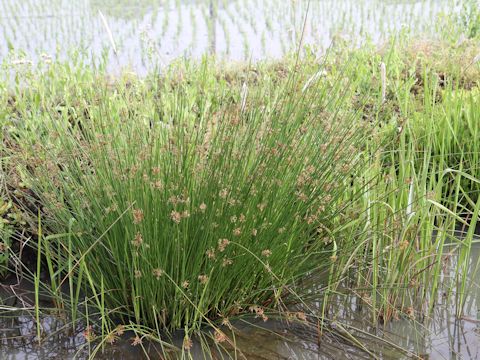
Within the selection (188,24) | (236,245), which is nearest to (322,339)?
(236,245)

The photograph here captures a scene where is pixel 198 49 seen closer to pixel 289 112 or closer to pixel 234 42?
pixel 234 42

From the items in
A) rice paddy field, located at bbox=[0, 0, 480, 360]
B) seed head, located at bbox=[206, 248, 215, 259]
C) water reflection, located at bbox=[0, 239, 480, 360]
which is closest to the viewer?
seed head, located at bbox=[206, 248, 215, 259]

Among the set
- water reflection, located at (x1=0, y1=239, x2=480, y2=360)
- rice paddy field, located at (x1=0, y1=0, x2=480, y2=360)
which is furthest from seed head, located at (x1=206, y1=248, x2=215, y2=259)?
water reflection, located at (x1=0, y1=239, x2=480, y2=360)

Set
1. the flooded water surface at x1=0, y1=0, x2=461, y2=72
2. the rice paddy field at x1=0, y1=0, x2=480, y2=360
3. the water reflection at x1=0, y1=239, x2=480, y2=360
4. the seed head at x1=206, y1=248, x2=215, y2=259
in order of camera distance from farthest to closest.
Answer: the flooded water surface at x1=0, y1=0, x2=461, y2=72
the water reflection at x1=0, y1=239, x2=480, y2=360
the rice paddy field at x1=0, y1=0, x2=480, y2=360
the seed head at x1=206, y1=248, x2=215, y2=259

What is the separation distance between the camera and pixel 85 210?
2250mm

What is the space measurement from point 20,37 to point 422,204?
20.2 feet

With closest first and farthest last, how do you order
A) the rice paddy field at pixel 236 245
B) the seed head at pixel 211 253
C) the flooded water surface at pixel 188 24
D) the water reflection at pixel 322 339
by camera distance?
the seed head at pixel 211 253
the rice paddy field at pixel 236 245
the water reflection at pixel 322 339
the flooded water surface at pixel 188 24

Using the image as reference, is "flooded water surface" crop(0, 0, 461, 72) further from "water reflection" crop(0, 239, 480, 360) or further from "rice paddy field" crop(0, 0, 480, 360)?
"water reflection" crop(0, 239, 480, 360)

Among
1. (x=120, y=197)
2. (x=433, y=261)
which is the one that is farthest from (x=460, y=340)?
(x=120, y=197)

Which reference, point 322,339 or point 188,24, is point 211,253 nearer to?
point 322,339

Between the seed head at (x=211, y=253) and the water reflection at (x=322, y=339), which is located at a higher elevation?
the seed head at (x=211, y=253)

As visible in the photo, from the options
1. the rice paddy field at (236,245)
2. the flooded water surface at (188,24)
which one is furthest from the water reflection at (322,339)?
the flooded water surface at (188,24)

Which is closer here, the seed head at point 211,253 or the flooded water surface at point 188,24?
the seed head at point 211,253

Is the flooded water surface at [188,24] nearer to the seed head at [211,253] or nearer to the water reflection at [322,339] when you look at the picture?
the water reflection at [322,339]
